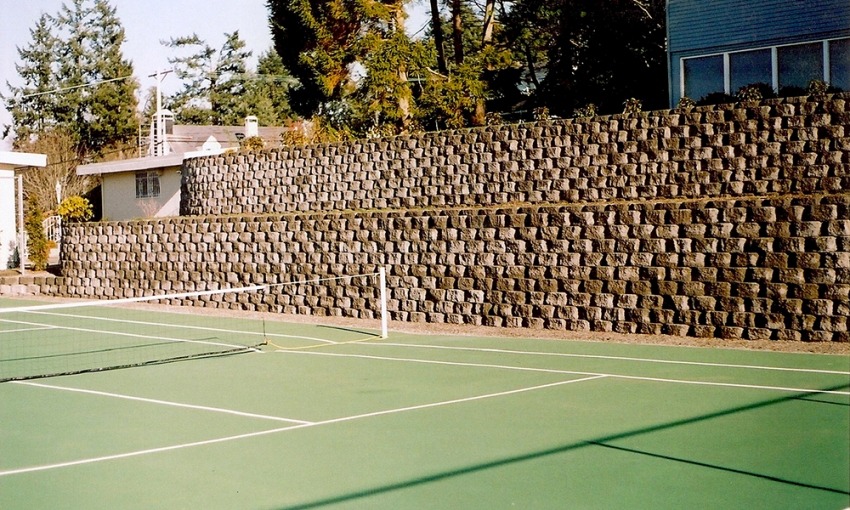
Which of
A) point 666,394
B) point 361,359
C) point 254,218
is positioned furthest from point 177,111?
point 666,394

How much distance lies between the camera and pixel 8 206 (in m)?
33.4

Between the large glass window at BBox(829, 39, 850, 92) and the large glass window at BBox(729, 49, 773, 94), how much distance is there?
4.28ft

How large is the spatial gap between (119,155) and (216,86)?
8811 millimetres

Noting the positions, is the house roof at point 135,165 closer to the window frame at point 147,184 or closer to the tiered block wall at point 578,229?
the window frame at point 147,184

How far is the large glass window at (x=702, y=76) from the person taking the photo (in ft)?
78.4

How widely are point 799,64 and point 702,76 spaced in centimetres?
228

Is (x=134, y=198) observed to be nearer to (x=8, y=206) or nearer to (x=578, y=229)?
(x=8, y=206)

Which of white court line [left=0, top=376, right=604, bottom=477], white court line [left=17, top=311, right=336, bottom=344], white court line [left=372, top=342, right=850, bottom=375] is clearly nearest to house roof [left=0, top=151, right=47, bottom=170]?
white court line [left=17, top=311, right=336, bottom=344]

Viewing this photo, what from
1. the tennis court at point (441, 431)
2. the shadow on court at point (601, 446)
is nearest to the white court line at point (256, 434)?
the tennis court at point (441, 431)

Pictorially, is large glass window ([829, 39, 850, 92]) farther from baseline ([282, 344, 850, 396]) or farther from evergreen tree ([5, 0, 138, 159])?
evergreen tree ([5, 0, 138, 159])

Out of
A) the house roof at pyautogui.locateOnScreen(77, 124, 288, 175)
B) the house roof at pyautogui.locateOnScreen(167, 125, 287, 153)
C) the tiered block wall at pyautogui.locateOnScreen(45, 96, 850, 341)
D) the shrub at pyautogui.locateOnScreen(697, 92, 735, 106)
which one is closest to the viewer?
the tiered block wall at pyautogui.locateOnScreen(45, 96, 850, 341)

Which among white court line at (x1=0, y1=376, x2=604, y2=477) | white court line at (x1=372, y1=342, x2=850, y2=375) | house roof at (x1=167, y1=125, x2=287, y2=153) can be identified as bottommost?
white court line at (x1=0, y1=376, x2=604, y2=477)

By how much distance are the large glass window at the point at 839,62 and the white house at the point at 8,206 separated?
24390 mm

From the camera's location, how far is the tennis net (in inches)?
580
